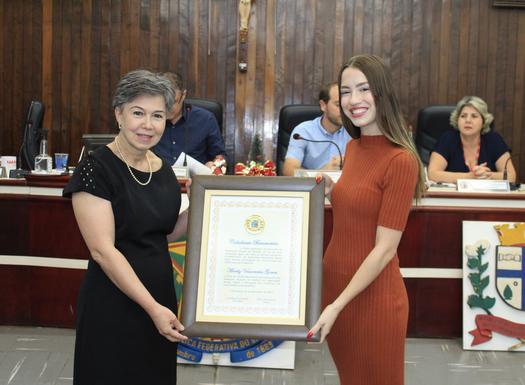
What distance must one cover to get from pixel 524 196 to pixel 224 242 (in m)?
2.25

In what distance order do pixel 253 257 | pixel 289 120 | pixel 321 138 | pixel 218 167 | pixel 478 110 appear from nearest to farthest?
pixel 253 257 → pixel 218 167 → pixel 321 138 → pixel 478 110 → pixel 289 120

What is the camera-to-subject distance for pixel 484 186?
359 centimetres

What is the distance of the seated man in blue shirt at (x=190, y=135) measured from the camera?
13.6 ft

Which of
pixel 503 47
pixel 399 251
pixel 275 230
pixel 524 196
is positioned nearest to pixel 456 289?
pixel 399 251

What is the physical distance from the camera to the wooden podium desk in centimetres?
339

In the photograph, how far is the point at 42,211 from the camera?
3.39m

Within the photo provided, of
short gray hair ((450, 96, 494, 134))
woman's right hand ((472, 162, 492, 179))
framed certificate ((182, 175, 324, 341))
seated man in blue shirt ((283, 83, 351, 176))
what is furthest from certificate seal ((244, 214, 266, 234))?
short gray hair ((450, 96, 494, 134))

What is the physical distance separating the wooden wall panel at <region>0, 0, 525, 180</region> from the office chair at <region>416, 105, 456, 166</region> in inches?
41.2

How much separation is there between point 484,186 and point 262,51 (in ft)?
9.19

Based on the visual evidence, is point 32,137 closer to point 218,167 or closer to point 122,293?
point 218,167

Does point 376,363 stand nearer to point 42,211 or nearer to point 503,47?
point 42,211

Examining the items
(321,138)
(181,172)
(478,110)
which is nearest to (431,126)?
(478,110)

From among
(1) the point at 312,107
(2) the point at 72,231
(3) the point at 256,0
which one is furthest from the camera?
(3) the point at 256,0

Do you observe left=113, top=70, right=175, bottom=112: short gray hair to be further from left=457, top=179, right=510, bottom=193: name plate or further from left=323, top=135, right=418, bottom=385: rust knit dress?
left=457, top=179, right=510, bottom=193: name plate
